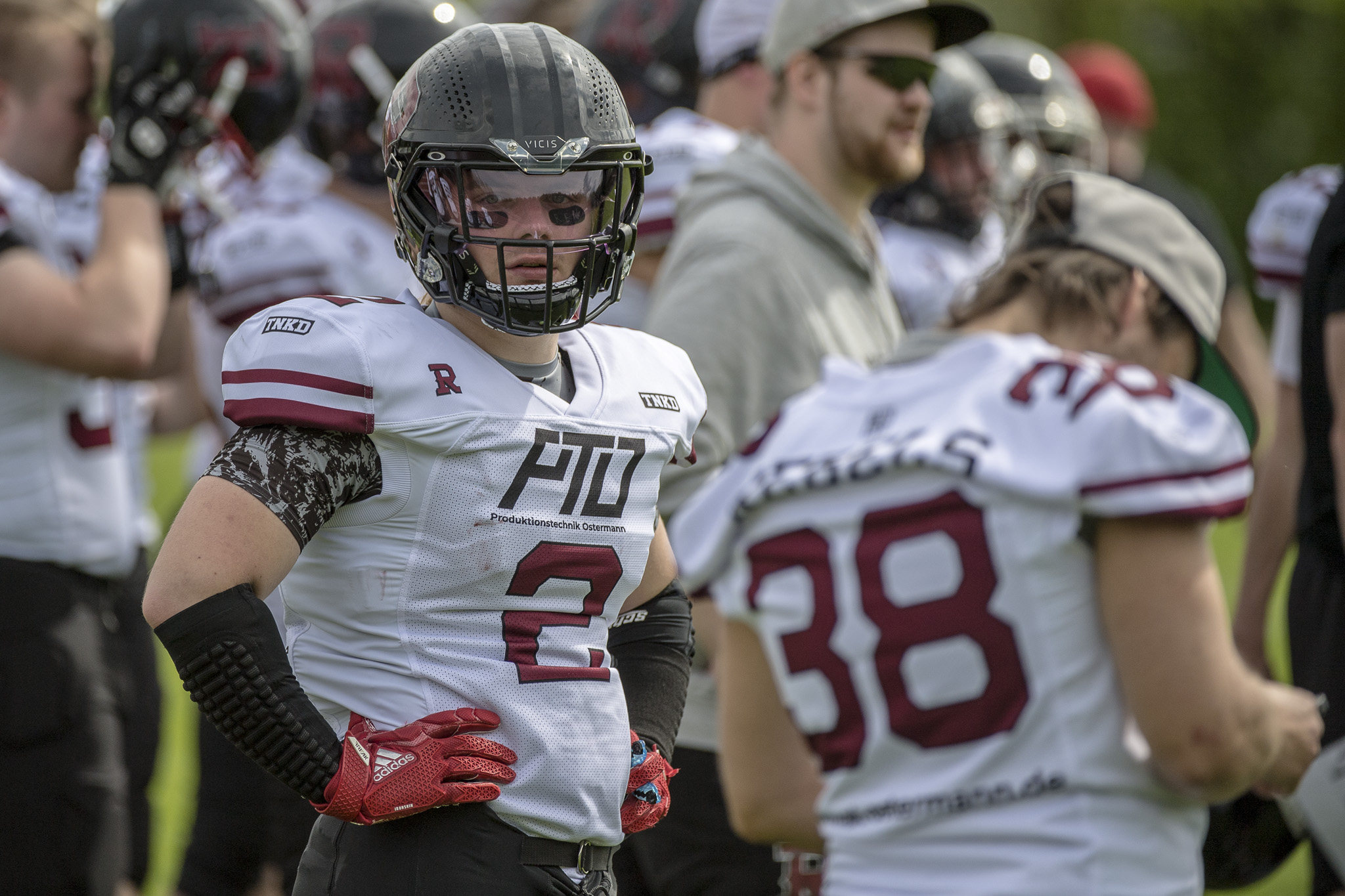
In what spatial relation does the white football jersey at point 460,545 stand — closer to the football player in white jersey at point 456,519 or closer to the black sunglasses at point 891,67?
the football player in white jersey at point 456,519

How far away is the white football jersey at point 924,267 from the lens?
5.46m

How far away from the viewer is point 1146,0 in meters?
18.1

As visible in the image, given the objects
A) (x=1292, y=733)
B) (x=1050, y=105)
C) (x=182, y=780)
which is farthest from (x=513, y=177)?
(x=1050, y=105)

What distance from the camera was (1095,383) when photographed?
5.95ft

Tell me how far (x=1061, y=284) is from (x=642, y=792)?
3.31 ft

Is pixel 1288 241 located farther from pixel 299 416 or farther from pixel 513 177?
pixel 299 416

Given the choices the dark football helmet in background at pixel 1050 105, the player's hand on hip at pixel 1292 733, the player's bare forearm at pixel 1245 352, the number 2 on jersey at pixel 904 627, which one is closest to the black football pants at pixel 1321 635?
the player's hand on hip at pixel 1292 733

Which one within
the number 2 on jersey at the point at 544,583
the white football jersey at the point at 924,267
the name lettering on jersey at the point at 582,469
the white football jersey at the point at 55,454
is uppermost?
the name lettering on jersey at the point at 582,469

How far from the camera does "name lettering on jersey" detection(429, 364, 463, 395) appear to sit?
2164 millimetres

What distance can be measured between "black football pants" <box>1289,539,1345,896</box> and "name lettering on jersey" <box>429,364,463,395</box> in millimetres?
2111

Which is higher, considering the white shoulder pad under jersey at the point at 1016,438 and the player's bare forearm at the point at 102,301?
the white shoulder pad under jersey at the point at 1016,438

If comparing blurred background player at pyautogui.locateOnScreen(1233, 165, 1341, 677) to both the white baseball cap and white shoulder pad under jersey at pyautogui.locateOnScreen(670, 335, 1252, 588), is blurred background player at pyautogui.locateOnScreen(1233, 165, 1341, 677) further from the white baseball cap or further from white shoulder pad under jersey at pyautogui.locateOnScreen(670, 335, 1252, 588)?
white shoulder pad under jersey at pyautogui.locateOnScreen(670, 335, 1252, 588)

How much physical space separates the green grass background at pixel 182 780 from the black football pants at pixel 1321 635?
0.12m

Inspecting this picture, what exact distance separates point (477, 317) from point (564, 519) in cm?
35
